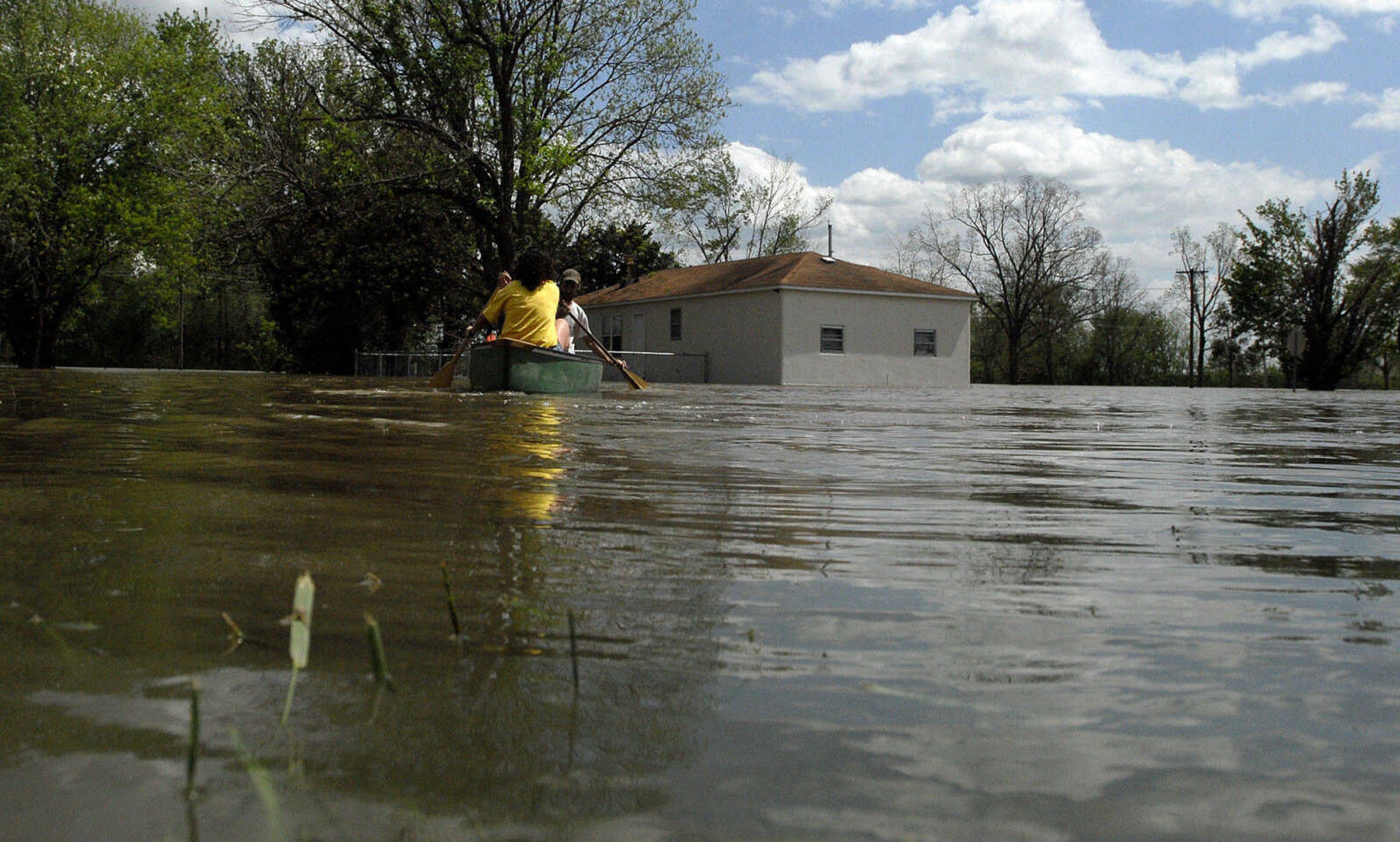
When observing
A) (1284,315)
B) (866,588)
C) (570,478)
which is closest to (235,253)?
(570,478)

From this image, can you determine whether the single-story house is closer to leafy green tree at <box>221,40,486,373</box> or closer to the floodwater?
leafy green tree at <box>221,40,486,373</box>

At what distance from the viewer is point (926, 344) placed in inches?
1534

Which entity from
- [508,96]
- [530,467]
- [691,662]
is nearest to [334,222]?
[508,96]

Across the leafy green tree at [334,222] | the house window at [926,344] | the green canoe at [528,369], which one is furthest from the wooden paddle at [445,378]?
the house window at [926,344]

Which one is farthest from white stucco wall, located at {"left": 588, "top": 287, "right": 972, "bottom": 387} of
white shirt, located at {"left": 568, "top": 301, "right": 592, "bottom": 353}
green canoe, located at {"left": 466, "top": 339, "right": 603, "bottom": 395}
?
green canoe, located at {"left": 466, "top": 339, "right": 603, "bottom": 395}

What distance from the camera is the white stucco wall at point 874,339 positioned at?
36156mm

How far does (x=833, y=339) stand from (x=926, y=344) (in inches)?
153

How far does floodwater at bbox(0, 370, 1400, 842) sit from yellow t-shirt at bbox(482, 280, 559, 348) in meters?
9.78

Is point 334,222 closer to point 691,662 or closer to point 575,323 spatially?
point 575,323

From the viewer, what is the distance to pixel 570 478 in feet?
15.0

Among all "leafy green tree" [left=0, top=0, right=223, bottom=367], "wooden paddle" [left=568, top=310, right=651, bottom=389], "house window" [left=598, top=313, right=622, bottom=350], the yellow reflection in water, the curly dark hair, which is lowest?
the yellow reflection in water

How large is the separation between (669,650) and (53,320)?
4588cm

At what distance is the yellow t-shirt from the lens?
14.0 meters

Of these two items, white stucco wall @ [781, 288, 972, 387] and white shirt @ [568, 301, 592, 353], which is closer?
white shirt @ [568, 301, 592, 353]
